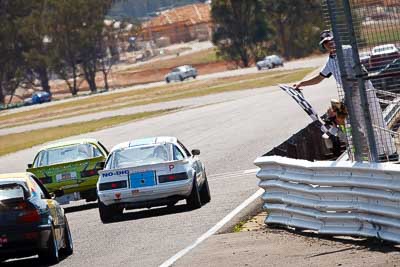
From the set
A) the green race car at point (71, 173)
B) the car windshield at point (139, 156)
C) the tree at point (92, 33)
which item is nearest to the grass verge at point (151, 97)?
the tree at point (92, 33)

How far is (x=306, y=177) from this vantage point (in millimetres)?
13383

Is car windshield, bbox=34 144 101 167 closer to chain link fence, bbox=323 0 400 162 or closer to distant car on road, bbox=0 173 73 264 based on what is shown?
distant car on road, bbox=0 173 73 264

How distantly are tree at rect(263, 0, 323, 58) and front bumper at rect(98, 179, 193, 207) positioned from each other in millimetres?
105006

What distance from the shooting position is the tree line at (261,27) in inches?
4934

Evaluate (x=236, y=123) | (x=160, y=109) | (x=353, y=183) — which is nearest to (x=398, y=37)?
(x=353, y=183)

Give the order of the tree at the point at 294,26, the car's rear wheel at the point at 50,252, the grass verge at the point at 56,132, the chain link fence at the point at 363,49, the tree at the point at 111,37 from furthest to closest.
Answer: the tree at the point at 111,37
the tree at the point at 294,26
the grass verge at the point at 56,132
the car's rear wheel at the point at 50,252
the chain link fence at the point at 363,49

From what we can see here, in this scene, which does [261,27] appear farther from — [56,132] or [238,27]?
[56,132]

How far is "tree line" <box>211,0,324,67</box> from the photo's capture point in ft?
411

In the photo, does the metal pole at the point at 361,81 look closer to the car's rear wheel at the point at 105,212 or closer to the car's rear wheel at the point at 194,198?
the car's rear wheel at the point at 194,198

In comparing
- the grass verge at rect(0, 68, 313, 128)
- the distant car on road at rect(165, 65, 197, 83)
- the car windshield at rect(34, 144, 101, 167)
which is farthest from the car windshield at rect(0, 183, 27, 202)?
the distant car on road at rect(165, 65, 197, 83)

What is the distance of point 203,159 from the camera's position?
3094cm

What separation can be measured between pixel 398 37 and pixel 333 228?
228cm

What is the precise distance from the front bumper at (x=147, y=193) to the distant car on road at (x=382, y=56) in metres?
5.84

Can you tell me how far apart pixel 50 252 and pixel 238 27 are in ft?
372
